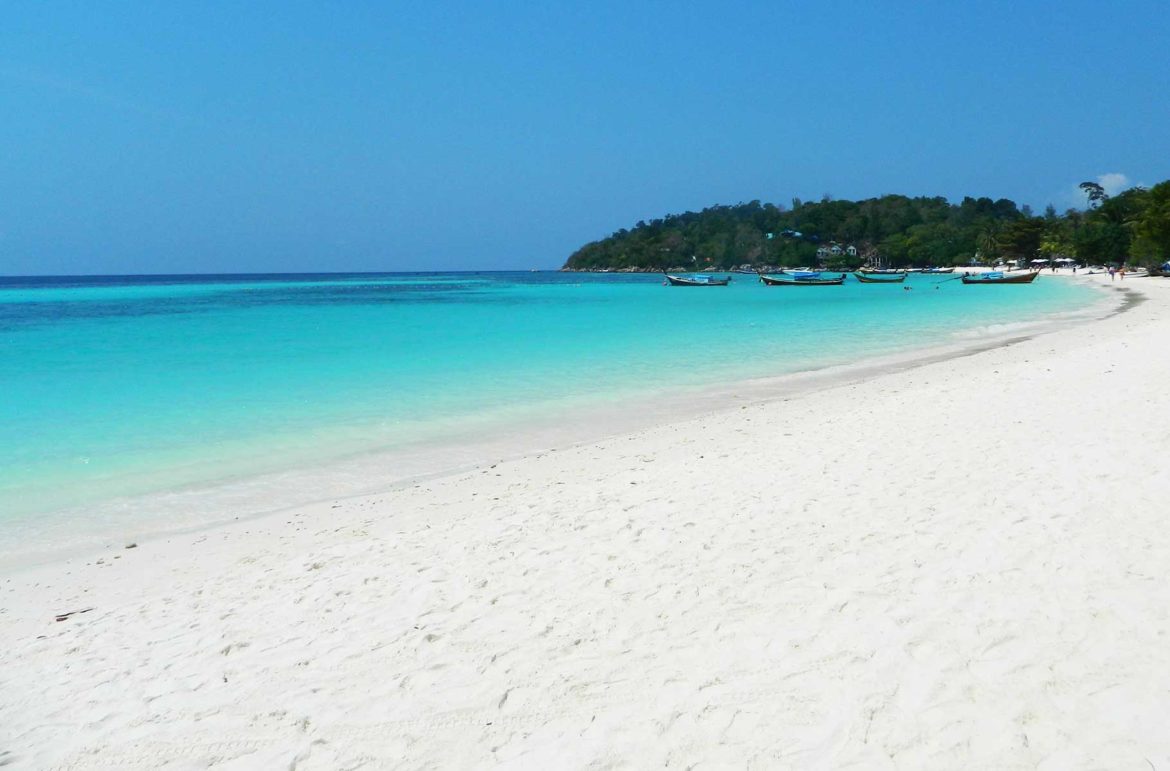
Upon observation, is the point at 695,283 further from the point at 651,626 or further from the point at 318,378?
the point at 651,626

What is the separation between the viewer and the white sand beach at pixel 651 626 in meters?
3.08

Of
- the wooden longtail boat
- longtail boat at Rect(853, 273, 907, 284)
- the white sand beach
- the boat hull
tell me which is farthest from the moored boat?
the white sand beach

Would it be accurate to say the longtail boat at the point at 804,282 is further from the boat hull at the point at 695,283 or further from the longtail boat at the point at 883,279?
the longtail boat at the point at 883,279

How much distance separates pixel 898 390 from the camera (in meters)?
12.0

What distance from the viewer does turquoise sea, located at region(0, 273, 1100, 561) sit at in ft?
31.7

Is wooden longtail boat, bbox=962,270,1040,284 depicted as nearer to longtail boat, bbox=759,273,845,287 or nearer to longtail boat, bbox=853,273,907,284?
longtail boat, bbox=759,273,845,287

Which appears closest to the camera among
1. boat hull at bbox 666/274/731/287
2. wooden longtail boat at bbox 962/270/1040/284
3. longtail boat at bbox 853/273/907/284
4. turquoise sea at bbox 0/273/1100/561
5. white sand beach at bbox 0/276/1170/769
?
white sand beach at bbox 0/276/1170/769

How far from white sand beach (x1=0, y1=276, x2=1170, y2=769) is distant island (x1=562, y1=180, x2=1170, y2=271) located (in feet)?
244

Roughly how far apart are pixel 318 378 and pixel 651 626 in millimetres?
14955

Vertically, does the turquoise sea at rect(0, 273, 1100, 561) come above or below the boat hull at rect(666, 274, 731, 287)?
below

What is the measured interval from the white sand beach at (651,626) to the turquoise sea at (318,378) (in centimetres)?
332

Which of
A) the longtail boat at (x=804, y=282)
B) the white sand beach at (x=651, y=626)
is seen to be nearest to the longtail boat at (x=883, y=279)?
the longtail boat at (x=804, y=282)

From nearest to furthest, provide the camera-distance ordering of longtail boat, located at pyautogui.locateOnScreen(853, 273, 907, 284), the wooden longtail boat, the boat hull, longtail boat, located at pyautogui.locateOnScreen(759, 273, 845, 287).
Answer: the wooden longtail boat < longtail boat, located at pyautogui.locateOnScreen(759, 273, 845, 287) < the boat hull < longtail boat, located at pyautogui.locateOnScreen(853, 273, 907, 284)

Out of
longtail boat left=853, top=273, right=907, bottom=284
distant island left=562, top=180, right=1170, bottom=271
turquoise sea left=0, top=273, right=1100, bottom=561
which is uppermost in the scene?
distant island left=562, top=180, right=1170, bottom=271
